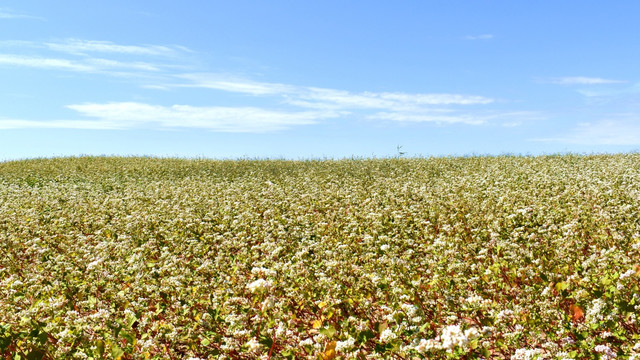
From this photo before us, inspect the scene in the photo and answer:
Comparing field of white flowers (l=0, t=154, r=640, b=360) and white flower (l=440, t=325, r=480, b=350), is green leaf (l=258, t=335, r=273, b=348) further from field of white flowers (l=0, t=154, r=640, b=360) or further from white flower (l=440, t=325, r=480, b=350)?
white flower (l=440, t=325, r=480, b=350)

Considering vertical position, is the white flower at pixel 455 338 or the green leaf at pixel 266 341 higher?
the white flower at pixel 455 338

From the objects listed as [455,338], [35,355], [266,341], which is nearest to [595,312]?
[455,338]

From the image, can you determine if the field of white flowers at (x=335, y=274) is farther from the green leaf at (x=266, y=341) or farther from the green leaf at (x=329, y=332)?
the green leaf at (x=329, y=332)

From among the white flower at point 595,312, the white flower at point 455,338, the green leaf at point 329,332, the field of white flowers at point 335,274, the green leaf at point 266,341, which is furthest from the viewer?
the field of white flowers at point 335,274

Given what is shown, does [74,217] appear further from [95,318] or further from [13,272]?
[95,318]

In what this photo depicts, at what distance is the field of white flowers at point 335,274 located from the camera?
5.19 m

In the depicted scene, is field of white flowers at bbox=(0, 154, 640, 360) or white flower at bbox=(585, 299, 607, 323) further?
field of white flowers at bbox=(0, 154, 640, 360)

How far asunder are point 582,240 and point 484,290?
3.32m

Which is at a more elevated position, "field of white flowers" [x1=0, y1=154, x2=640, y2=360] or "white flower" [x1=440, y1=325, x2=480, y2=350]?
"white flower" [x1=440, y1=325, x2=480, y2=350]

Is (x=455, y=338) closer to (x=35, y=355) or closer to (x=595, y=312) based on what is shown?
(x=595, y=312)

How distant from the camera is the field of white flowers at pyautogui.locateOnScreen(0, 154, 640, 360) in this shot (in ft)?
17.0

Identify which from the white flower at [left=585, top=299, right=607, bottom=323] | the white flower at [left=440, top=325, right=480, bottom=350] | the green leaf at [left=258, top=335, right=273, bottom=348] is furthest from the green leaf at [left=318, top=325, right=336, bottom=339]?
the white flower at [left=585, top=299, right=607, bottom=323]

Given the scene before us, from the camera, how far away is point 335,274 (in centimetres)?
729

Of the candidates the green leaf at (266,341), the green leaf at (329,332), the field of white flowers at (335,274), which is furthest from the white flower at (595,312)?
the green leaf at (266,341)
